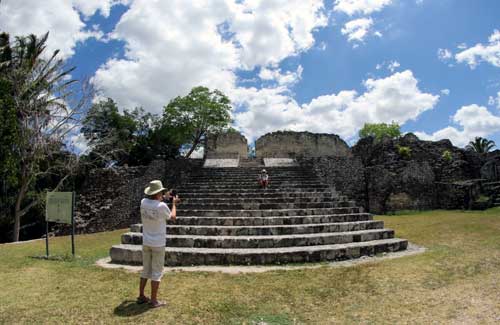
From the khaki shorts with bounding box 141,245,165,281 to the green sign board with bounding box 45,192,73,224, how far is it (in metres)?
3.53

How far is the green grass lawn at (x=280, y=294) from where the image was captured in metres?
3.11

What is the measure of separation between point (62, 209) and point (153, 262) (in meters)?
3.89

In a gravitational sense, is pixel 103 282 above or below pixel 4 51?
below

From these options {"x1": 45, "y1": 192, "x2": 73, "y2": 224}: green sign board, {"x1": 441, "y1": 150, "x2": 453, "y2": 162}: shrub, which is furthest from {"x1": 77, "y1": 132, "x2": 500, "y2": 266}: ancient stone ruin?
{"x1": 45, "y1": 192, "x2": 73, "y2": 224}: green sign board

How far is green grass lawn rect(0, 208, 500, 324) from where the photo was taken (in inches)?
122

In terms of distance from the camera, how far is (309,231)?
630 cm

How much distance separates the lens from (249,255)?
204 inches

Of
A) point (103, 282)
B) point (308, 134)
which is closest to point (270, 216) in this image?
point (103, 282)

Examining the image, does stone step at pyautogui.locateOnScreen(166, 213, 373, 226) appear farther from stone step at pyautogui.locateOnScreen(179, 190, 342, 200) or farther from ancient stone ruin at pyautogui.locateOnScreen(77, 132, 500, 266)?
stone step at pyautogui.locateOnScreen(179, 190, 342, 200)

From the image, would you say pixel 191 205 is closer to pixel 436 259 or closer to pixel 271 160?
pixel 436 259

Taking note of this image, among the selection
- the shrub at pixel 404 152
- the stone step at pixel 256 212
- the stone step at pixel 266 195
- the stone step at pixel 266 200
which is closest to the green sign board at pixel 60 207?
the stone step at pixel 256 212

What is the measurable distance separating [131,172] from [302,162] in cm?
708

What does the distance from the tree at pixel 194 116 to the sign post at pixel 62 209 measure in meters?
15.7

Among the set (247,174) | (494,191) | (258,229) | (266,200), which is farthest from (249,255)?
(494,191)
